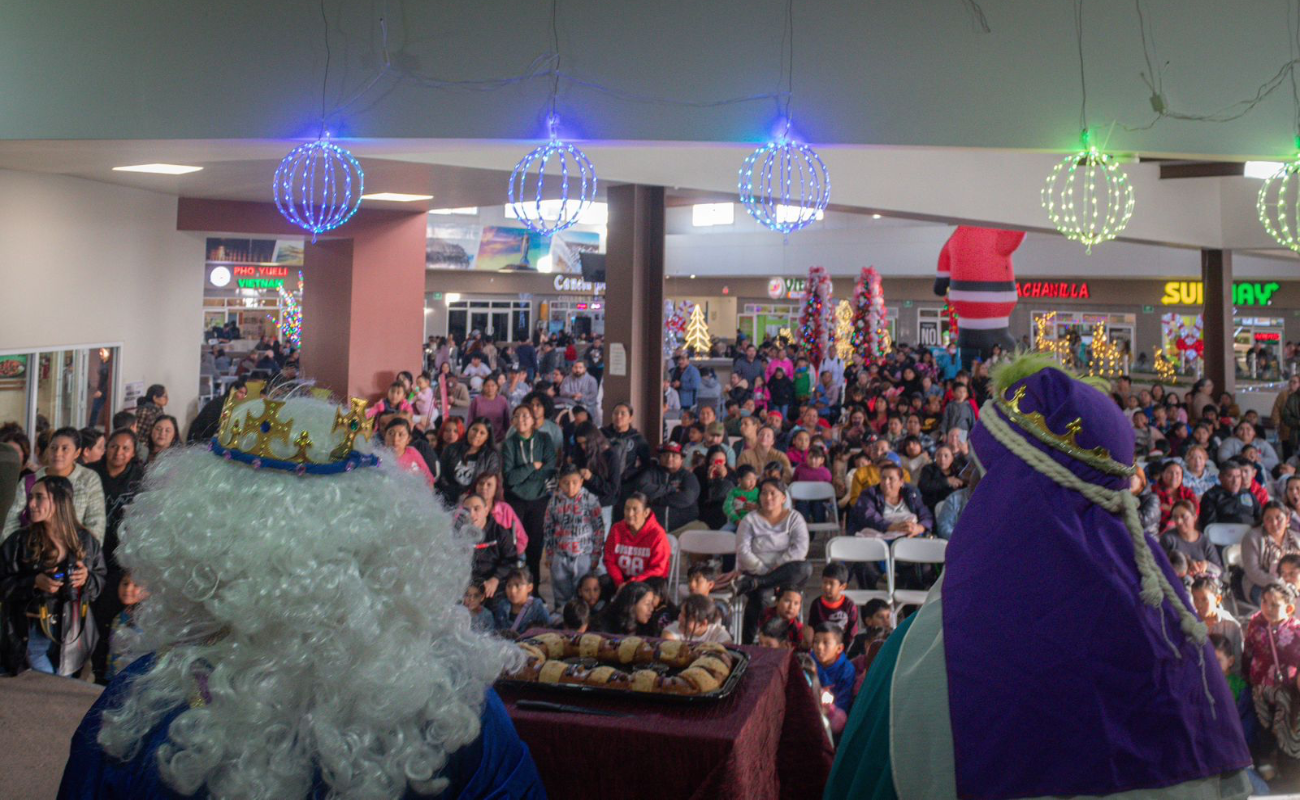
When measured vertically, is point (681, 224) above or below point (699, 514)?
above

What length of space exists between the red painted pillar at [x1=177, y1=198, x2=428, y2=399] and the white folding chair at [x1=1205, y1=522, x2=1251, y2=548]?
339 inches

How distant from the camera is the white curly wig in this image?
4.35ft

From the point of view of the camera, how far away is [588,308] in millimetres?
30203

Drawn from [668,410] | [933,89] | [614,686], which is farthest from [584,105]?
[668,410]

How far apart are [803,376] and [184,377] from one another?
8869mm

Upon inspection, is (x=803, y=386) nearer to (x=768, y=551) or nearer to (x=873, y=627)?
(x=768, y=551)

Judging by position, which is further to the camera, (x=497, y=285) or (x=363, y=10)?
(x=497, y=285)

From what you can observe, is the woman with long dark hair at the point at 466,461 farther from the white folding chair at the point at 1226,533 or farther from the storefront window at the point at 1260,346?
the storefront window at the point at 1260,346

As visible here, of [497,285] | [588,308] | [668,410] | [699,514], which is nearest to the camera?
[699,514]

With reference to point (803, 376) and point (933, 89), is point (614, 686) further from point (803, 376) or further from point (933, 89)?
point (803, 376)

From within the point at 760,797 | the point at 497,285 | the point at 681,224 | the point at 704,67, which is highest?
the point at 681,224

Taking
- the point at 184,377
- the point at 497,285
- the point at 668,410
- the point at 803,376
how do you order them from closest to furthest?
the point at 184,377 → the point at 668,410 → the point at 803,376 → the point at 497,285

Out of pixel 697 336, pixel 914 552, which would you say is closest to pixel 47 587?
pixel 914 552

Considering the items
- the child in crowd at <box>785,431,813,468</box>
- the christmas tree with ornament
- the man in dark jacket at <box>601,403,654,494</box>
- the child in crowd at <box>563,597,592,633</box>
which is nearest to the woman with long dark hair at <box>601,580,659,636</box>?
the child in crowd at <box>563,597,592,633</box>
